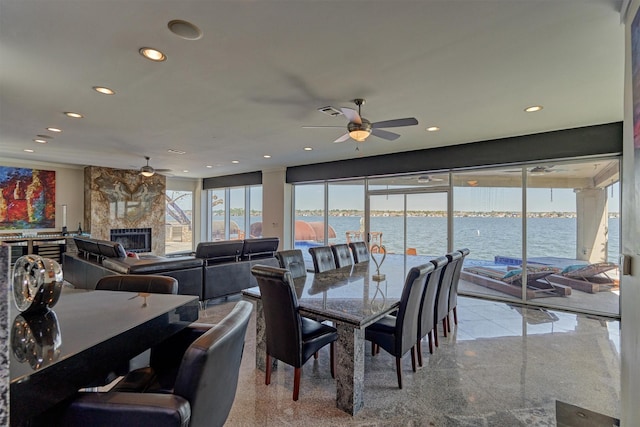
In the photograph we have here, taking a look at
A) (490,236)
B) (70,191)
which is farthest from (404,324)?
(70,191)

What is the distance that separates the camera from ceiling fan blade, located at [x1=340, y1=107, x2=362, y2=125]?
284 cm

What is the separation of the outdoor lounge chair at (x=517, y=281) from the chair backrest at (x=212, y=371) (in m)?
5.25

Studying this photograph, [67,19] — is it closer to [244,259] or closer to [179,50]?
[179,50]

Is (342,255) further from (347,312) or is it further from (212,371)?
(212,371)

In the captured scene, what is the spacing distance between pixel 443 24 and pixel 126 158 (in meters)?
7.15

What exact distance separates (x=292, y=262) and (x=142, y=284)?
5.39 feet

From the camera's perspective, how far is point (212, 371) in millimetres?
1128

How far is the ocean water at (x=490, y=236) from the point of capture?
16.0 ft

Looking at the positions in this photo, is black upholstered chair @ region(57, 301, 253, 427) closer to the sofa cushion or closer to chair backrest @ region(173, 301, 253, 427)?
chair backrest @ region(173, 301, 253, 427)

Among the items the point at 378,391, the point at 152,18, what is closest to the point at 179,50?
the point at 152,18

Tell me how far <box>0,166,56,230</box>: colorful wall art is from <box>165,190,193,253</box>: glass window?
310 centimetres

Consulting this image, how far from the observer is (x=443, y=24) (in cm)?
203

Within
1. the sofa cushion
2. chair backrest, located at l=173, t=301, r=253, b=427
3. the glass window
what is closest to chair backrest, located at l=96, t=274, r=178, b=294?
chair backrest, located at l=173, t=301, r=253, b=427

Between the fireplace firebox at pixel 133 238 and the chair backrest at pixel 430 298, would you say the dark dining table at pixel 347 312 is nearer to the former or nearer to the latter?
the chair backrest at pixel 430 298
